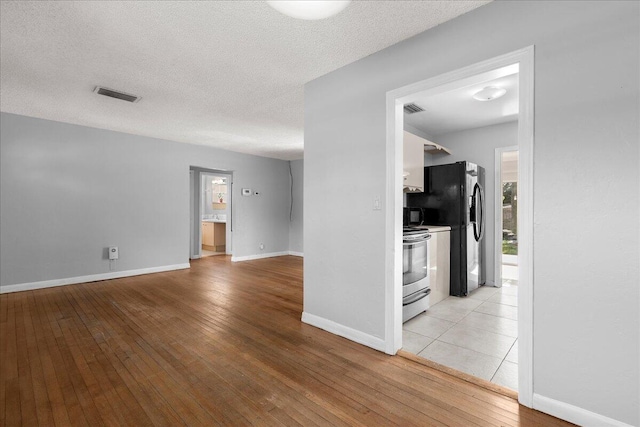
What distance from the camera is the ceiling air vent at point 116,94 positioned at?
3414 millimetres

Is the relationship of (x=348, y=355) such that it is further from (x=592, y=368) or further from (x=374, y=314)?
(x=592, y=368)

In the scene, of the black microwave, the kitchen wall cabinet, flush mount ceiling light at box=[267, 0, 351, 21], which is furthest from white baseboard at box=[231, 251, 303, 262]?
flush mount ceiling light at box=[267, 0, 351, 21]

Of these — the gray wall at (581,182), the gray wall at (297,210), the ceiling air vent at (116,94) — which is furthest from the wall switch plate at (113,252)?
the gray wall at (581,182)

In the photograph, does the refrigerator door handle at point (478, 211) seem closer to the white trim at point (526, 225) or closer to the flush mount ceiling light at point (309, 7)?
the white trim at point (526, 225)

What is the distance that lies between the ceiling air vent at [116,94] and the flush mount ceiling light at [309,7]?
9.43 feet

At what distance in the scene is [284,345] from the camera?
260 cm

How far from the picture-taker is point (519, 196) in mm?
1818

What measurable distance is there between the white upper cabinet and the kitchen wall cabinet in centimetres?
67

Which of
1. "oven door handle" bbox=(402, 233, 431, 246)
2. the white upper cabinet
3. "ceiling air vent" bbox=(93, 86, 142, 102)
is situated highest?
"ceiling air vent" bbox=(93, 86, 142, 102)

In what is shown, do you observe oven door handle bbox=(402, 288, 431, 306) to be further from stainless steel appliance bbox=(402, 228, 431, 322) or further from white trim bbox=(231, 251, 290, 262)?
white trim bbox=(231, 251, 290, 262)

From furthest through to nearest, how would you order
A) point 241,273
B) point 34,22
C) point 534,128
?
point 241,273 → point 34,22 → point 534,128

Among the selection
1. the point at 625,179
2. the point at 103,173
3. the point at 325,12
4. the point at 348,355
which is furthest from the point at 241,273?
the point at 625,179

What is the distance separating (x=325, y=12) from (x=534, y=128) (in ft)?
4.45

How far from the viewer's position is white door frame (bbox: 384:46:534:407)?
1763 mm
